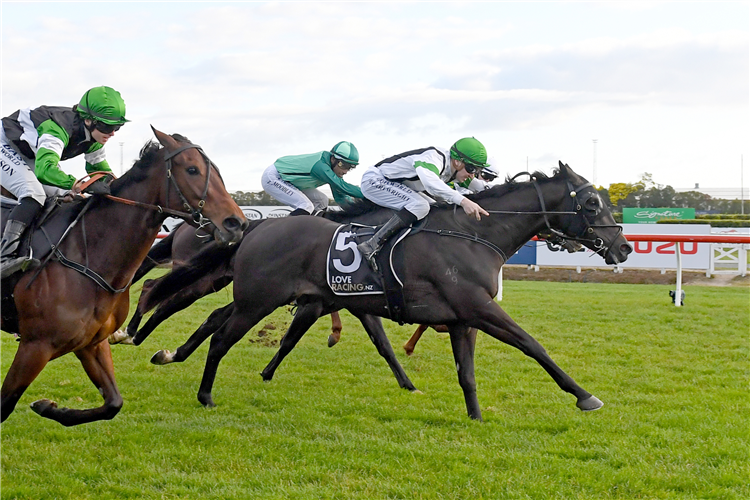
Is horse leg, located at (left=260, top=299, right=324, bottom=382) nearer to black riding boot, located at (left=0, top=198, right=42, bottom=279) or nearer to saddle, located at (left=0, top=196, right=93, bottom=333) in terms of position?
saddle, located at (left=0, top=196, right=93, bottom=333)

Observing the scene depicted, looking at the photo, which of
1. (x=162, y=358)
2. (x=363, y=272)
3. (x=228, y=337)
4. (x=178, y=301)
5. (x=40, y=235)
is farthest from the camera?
(x=178, y=301)

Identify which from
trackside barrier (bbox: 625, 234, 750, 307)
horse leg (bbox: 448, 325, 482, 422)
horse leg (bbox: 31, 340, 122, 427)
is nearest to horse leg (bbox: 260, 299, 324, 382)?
horse leg (bbox: 448, 325, 482, 422)

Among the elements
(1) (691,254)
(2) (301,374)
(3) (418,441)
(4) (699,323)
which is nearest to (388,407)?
(3) (418,441)

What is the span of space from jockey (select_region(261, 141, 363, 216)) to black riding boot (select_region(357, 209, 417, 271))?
58.7 inches

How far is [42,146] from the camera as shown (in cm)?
406

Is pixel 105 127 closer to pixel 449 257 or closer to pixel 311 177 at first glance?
pixel 449 257

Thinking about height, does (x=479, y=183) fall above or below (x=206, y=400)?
above

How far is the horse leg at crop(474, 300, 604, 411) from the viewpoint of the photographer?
485cm

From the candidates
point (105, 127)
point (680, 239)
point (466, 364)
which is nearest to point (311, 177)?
point (466, 364)

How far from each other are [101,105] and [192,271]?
86.8 inches

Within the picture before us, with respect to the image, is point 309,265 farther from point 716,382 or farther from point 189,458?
point 716,382

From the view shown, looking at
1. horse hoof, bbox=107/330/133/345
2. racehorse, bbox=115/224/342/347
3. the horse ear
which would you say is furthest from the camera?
racehorse, bbox=115/224/342/347

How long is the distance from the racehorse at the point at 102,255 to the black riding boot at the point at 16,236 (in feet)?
0.34

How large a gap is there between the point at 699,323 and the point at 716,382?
325 centimetres
